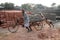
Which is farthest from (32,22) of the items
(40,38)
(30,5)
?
(30,5)

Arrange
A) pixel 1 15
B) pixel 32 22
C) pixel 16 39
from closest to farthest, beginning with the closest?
pixel 16 39, pixel 32 22, pixel 1 15

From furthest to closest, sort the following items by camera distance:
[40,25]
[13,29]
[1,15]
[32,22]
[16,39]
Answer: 1. [1,15]
2. [40,25]
3. [32,22]
4. [13,29]
5. [16,39]

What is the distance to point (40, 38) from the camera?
31.6 feet

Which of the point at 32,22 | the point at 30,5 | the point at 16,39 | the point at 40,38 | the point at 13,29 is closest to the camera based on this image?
the point at 16,39

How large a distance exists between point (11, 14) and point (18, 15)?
2.34 feet

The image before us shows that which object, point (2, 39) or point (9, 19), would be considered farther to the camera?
point (9, 19)

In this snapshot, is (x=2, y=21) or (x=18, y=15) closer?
(x=2, y=21)

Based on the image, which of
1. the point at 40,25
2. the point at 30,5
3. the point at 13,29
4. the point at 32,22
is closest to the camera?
the point at 13,29

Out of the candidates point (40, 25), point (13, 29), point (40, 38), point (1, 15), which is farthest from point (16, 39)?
point (1, 15)

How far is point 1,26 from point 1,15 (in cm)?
169

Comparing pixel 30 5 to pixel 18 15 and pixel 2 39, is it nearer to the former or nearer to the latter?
pixel 18 15

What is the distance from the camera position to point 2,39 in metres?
9.16

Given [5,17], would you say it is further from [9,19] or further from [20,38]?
[20,38]

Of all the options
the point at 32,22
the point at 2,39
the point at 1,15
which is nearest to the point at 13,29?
the point at 32,22
